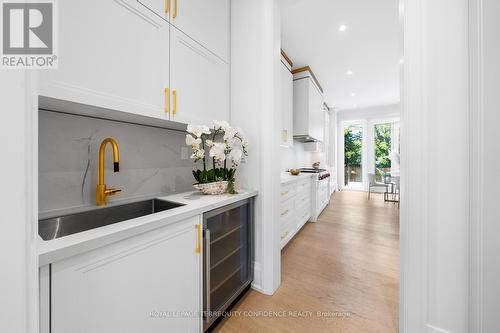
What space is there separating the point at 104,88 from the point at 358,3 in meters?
2.69

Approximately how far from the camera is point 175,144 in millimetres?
1784

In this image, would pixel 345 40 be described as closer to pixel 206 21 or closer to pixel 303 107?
pixel 303 107

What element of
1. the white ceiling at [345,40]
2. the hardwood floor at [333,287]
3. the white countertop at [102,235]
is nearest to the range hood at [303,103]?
the white ceiling at [345,40]

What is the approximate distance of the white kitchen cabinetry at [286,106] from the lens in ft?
10.5

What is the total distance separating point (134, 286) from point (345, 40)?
12.0 ft

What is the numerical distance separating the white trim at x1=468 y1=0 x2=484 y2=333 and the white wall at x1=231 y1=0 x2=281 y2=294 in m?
1.17

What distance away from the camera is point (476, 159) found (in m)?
1.02

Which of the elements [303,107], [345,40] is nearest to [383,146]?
[303,107]

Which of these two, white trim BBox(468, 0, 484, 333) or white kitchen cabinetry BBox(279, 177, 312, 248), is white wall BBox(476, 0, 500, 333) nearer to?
white trim BBox(468, 0, 484, 333)

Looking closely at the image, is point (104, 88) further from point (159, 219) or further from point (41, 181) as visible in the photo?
point (159, 219)

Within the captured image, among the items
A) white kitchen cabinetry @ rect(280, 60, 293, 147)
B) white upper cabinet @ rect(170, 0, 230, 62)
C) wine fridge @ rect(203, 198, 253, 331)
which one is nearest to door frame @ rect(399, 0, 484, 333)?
wine fridge @ rect(203, 198, 253, 331)

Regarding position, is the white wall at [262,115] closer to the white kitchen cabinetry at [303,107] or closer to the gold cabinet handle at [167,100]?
the gold cabinet handle at [167,100]

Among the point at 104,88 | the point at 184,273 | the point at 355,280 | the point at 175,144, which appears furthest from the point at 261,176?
the point at 355,280

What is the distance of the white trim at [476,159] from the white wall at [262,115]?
1.17 meters
